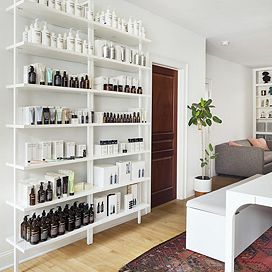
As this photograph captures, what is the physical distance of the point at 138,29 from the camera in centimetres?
342

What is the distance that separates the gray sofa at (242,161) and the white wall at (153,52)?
1.69 meters

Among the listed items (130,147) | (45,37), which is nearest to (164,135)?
(130,147)

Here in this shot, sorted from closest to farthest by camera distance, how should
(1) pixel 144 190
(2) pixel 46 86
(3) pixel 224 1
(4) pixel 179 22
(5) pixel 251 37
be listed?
1. (2) pixel 46 86
2. (3) pixel 224 1
3. (1) pixel 144 190
4. (4) pixel 179 22
5. (5) pixel 251 37

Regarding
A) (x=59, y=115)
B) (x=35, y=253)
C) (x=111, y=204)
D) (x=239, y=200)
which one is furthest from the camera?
(x=111, y=204)

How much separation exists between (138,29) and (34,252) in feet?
8.67

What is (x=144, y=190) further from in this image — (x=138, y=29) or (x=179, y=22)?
(x=179, y=22)

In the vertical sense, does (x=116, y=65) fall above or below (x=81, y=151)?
above

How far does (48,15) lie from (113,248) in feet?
7.54

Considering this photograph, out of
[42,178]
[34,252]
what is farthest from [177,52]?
[34,252]

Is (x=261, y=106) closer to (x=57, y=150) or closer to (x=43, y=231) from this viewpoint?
(x=57, y=150)

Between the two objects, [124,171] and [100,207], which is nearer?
[100,207]

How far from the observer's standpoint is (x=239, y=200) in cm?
198

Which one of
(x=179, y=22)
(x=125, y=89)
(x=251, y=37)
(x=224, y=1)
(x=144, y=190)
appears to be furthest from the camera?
(x=251, y=37)

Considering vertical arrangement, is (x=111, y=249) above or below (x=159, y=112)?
below
